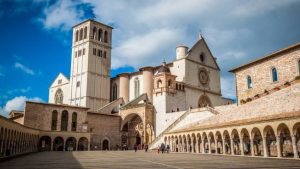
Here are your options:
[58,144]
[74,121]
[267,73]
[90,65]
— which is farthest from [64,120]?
[267,73]

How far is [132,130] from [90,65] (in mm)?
17639

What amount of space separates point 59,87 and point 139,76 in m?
21.6

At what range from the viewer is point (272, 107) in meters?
23.7

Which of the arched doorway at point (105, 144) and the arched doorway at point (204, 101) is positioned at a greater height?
the arched doorway at point (204, 101)

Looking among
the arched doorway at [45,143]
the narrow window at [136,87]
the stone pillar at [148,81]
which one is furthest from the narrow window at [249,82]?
the narrow window at [136,87]

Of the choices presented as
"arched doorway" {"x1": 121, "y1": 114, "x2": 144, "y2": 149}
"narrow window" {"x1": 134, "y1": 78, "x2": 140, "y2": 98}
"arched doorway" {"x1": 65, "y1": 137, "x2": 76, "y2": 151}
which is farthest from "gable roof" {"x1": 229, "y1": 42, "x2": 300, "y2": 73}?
"narrow window" {"x1": 134, "y1": 78, "x2": 140, "y2": 98}

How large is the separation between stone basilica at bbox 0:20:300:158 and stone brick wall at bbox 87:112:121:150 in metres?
0.16

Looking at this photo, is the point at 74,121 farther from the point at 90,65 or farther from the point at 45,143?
the point at 90,65

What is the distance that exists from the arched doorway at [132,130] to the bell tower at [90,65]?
10405 mm

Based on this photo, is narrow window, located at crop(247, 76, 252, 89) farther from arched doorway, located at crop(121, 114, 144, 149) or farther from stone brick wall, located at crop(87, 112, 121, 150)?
stone brick wall, located at crop(87, 112, 121, 150)

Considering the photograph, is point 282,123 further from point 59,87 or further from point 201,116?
point 59,87

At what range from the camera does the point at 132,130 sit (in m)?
54.8

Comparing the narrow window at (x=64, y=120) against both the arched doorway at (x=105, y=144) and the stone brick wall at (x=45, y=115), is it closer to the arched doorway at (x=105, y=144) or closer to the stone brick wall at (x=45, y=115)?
the stone brick wall at (x=45, y=115)

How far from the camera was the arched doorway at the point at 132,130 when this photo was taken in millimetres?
53938
